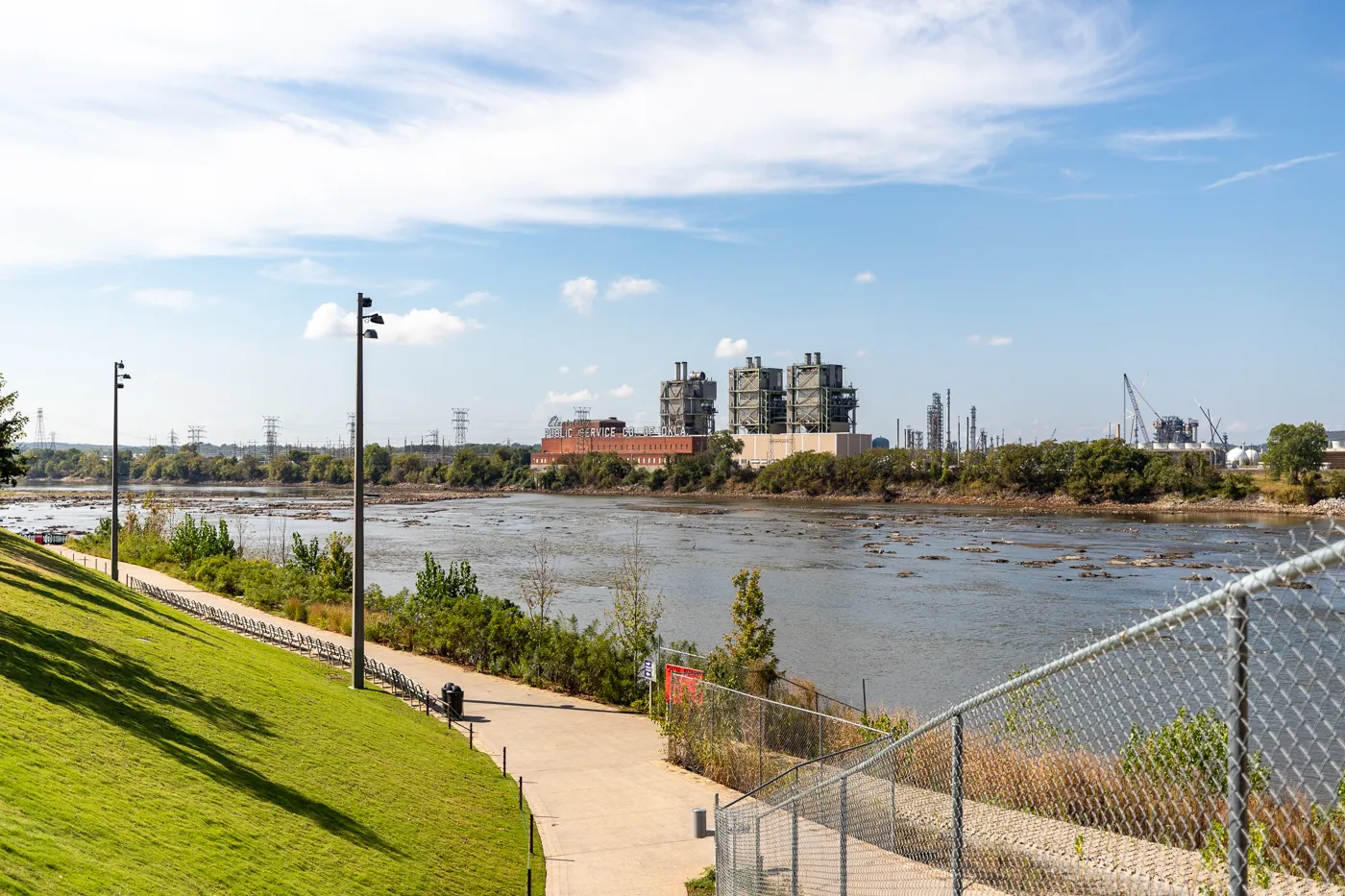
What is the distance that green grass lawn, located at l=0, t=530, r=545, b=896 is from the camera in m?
8.54

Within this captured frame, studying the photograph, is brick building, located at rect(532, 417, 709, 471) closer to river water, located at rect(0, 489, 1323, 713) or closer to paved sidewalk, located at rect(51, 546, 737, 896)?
river water, located at rect(0, 489, 1323, 713)

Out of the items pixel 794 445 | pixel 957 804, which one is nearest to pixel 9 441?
pixel 957 804

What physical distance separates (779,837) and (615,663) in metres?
13.9

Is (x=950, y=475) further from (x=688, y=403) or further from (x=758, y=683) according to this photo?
(x=758, y=683)

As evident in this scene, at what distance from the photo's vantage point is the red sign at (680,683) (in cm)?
2077

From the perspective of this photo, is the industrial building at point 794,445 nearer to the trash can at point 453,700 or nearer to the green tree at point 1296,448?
the green tree at point 1296,448

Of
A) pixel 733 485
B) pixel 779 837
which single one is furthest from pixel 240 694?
pixel 733 485

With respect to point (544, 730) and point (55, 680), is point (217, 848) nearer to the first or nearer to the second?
point (55, 680)

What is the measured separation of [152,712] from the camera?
496 inches

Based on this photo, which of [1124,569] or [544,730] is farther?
[1124,569]

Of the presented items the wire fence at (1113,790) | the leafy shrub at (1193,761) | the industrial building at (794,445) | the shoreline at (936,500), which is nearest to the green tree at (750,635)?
the wire fence at (1113,790)

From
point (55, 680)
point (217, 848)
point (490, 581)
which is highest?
point (55, 680)

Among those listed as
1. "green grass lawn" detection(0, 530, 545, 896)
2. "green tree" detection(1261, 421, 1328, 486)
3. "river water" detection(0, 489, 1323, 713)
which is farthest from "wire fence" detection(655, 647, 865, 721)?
"green tree" detection(1261, 421, 1328, 486)

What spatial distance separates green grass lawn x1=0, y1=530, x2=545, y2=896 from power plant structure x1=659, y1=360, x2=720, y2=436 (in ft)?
550
